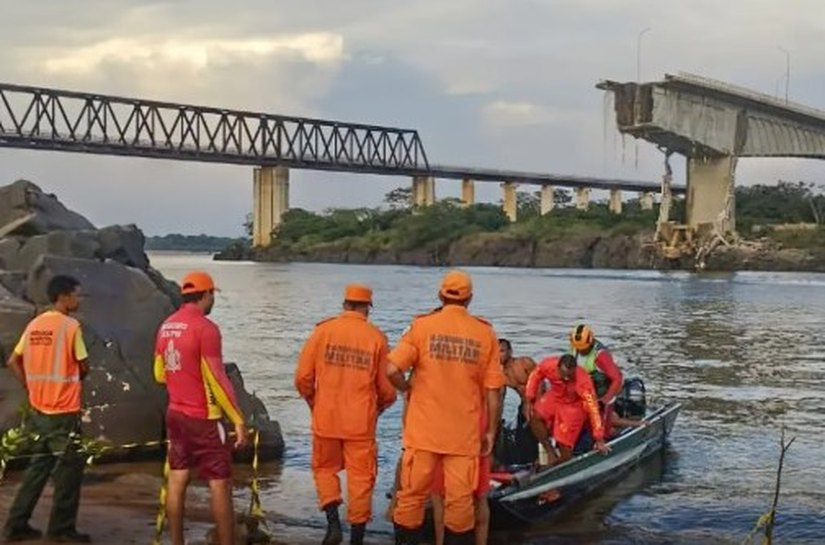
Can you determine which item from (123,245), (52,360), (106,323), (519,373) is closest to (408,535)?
(52,360)

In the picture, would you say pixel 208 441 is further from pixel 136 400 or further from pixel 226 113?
pixel 226 113

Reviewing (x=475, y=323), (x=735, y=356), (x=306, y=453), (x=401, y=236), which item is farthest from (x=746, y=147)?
(x=475, y=323)

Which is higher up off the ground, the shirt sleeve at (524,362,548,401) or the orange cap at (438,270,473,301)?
the orange cap at (438,270,473,301)

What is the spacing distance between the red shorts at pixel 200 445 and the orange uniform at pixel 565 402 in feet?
13.0

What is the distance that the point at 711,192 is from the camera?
321 ft

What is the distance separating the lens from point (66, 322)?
8578mm

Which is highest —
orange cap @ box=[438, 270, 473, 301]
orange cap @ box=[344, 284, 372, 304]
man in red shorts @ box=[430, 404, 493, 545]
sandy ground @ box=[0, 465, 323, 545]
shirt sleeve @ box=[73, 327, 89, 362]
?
orange cap @ box=[438, 270, 473, 301]

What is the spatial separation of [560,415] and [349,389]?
327 cm

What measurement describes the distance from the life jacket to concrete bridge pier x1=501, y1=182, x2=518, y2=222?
5444 inches

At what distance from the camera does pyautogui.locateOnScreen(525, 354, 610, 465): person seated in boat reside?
11.2 m

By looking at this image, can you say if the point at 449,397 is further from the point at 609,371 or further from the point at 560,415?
the point at 609,371

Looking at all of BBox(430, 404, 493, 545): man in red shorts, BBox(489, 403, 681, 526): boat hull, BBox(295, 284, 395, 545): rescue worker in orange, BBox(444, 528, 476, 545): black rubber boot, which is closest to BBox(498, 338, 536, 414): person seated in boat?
BBox(489, 403, 681, 526): boat hull

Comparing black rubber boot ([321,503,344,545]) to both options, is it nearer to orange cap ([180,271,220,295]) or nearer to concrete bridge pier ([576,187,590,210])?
orange cap ([180,271,220,295])

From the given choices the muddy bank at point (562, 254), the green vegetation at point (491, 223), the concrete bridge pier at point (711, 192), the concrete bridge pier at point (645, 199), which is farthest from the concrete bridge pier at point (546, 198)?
the concrete bridge pier at point (711, 192)
